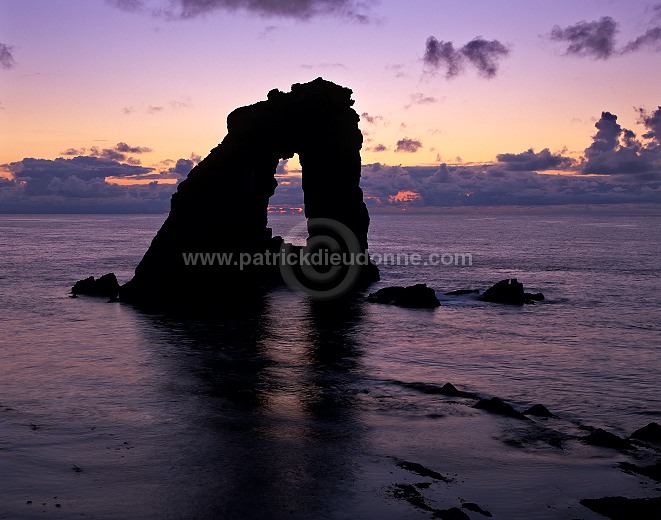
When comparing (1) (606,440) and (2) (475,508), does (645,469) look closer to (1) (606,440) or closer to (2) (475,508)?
(1) (606,440)

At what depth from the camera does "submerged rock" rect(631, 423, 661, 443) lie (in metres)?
21.0

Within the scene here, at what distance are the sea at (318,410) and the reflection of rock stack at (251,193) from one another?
289 inches

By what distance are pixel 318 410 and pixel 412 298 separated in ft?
96.8

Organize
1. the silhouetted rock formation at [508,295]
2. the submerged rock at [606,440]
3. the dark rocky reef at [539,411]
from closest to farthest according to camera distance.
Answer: the submerged rock at [606,440], the dark rocky reef at [539,411], the silhouetted rock formation at [508,295]

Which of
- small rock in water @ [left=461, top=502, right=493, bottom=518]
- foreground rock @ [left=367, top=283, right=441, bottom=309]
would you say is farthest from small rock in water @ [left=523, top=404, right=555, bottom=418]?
foreground rock @ [left=367, top=283, right=441, bottom=309]

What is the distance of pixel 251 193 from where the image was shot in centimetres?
6469

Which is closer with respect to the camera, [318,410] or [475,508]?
[475,508]

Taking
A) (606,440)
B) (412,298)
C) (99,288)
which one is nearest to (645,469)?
(606,440)

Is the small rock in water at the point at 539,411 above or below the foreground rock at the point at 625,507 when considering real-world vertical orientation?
below

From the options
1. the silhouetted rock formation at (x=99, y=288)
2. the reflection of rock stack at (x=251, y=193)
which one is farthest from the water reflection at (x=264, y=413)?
the silhouetted rock formation at (x=99, y=288)

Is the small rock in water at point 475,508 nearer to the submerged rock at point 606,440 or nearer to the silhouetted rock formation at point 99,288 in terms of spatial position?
the submerged rock at point 606,440

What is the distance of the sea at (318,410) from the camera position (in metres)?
16.1

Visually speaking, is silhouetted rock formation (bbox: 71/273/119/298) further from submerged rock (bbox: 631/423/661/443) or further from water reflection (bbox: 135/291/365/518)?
submerged rock (bbox: 631/423/661/443)

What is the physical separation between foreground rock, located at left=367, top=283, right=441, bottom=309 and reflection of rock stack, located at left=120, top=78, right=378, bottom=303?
46.9 ft
